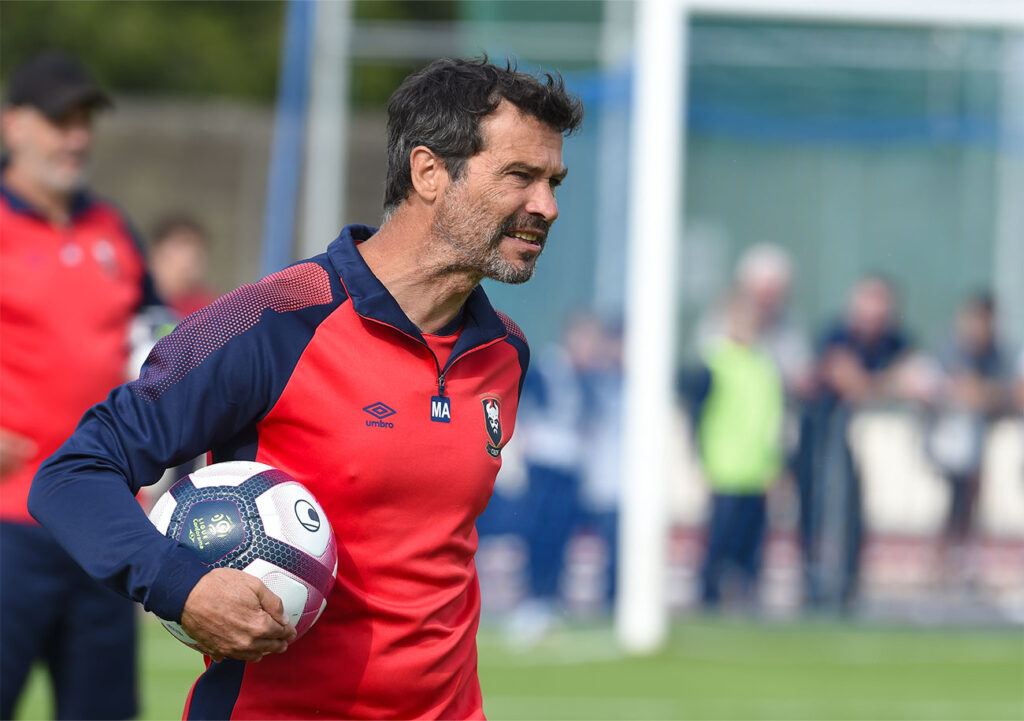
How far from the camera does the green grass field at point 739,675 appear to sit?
318 inches

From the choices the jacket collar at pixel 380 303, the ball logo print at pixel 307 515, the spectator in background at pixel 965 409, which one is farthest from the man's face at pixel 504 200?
the spectator in background at pixel 965 409

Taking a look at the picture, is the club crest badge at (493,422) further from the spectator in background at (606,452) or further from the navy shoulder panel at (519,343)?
the spectator in background at (606,452)

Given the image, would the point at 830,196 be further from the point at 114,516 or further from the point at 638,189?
the point at 114,516

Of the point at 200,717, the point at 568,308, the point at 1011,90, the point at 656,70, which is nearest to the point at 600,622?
the point at 568,308

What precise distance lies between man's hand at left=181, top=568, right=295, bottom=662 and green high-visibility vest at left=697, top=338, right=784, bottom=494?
8.67 metres

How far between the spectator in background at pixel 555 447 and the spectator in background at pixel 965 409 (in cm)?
241

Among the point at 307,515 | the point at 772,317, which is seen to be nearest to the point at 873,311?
the point at 772,317

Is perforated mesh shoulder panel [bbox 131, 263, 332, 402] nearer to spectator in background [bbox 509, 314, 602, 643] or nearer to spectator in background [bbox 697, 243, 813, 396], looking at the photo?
spectator in background [bbox 509, 314, 602, 643]

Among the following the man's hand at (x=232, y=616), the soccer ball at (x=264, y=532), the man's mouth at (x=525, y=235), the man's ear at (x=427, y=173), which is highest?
the man's ear at (x=427, y=173)

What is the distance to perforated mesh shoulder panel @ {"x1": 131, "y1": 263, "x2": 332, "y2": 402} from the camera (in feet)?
9.86

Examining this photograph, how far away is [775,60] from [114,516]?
9.12m

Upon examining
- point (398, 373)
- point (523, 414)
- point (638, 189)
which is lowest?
point (523, 414)

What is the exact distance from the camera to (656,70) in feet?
33.2

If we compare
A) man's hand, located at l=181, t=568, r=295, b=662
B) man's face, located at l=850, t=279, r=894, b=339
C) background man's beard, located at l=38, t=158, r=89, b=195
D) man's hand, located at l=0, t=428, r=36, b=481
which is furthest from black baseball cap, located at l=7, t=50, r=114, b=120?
man's face, located at l=850, t=279, r=894, b=339
